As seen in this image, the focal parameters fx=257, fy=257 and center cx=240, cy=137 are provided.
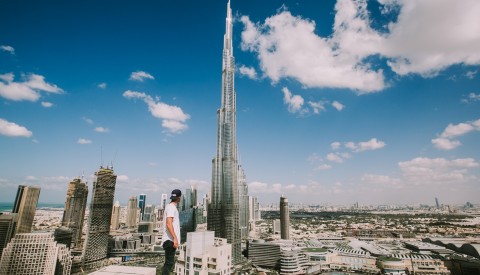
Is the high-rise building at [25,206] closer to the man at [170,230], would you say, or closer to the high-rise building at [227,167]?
the high-rise building at [227,167]

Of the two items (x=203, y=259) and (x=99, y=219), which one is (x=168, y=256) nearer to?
(x=203, y=259)

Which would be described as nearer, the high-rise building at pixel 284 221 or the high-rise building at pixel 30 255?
the high-rise building at pixel 30 255

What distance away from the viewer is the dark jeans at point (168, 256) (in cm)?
537

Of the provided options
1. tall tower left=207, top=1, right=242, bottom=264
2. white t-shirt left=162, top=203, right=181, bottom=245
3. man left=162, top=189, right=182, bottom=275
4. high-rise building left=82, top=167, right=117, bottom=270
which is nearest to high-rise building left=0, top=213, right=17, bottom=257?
high-rise building left=82, top=167, right=117, bottom=270

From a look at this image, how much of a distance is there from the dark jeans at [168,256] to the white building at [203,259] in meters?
14.9

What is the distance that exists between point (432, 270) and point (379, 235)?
46.4 m

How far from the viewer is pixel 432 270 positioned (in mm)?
40156

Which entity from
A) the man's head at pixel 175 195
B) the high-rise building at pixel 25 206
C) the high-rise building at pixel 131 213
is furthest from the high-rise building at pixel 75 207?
the man's head at pixel 175 195

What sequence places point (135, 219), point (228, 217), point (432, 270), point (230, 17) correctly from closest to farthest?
point (432, 270), point (228, 217), point (230, 17), point (135, 219)

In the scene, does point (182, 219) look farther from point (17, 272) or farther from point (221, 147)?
point (17, 272)

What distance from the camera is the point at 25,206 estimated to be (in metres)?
58.2

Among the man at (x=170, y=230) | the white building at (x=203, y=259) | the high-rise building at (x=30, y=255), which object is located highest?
the man at (x=170, y=230)

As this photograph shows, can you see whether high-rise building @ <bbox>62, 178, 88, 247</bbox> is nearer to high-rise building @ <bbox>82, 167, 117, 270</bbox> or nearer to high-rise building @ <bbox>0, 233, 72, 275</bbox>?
high-rise building @ <bbox>82, 167, 117, 270</bbox>

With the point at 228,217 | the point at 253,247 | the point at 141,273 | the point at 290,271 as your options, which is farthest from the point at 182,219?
the point at 141,273
